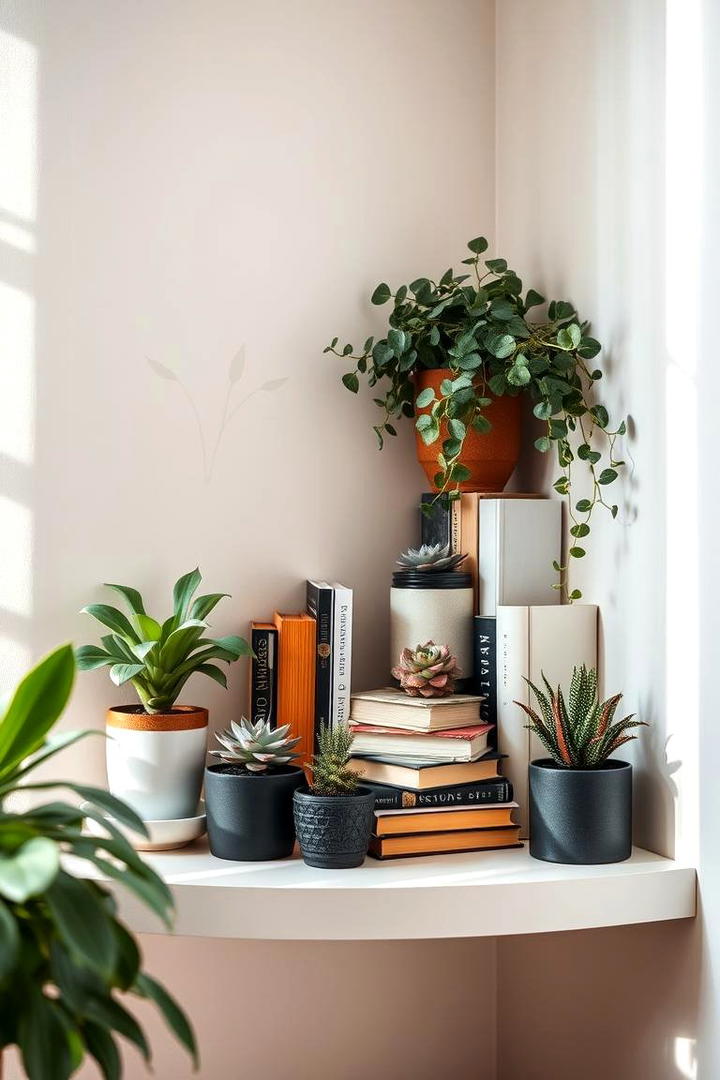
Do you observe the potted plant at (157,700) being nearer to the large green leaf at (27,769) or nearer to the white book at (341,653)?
the white book at (341,653)

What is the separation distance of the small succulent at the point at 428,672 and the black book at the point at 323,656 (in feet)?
0.40

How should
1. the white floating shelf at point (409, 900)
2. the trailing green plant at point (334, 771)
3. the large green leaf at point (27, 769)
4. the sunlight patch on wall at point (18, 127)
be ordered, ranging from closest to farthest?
the large green leaf at point (27, 769) → the white floating shelf at point (409, 900) → the trailing green plant at point (334, 771) → the sunlight patch on wall at point (18, 127)

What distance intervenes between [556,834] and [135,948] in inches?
25.7

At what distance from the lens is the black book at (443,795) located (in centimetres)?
147

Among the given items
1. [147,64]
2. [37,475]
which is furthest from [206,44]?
[37,475]

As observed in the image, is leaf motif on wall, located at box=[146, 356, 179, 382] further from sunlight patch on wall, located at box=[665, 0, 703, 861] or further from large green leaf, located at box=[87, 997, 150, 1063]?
large green leaf, located at box=[87, 997, 150, 1063]

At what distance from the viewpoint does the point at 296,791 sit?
1420mm

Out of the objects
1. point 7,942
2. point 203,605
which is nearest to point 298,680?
point 203,605

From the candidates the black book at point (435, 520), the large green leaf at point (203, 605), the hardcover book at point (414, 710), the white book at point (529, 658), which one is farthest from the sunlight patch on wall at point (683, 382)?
the large green leaf at point (203, 605)

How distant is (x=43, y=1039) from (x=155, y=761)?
63 centimetres

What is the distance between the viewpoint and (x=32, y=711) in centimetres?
108

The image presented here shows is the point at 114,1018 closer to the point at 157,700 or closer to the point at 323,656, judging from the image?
the point at 157,700

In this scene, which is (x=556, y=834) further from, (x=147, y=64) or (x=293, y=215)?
(x=147, y=64)

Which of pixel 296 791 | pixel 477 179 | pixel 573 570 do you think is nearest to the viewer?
pixel 296 791
